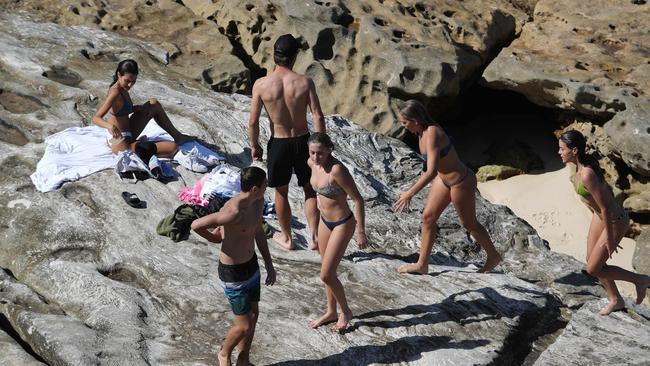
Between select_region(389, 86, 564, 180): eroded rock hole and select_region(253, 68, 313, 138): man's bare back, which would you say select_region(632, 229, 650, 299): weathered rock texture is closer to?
select_region(389, 86, 564, 180): eroded rock hole

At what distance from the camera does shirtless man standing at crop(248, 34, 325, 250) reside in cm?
811

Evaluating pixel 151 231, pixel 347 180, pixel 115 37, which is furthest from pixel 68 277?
pixel 115 37

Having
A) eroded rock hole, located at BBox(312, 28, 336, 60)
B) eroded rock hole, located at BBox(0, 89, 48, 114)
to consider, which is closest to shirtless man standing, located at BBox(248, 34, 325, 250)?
eroded rock hole, located at BBox(0, 89, 48, 114)

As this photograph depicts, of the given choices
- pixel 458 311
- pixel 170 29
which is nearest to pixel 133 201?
pixel 458 311

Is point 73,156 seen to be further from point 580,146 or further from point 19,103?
point 580,146

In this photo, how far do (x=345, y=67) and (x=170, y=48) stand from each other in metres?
2.51

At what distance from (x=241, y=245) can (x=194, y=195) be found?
279 centimetres

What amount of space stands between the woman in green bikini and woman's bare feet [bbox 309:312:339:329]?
2.25m

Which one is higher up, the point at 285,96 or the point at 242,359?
the point at 285,96

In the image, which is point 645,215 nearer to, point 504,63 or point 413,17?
point 504,63

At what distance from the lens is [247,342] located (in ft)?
21.9

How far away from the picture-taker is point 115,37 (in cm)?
1283

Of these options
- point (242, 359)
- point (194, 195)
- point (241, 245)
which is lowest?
point (242, 359)

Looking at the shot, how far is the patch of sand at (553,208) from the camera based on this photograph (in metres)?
12.6
